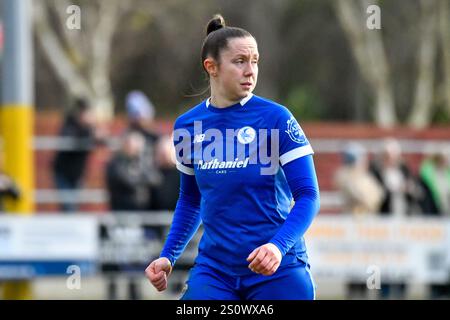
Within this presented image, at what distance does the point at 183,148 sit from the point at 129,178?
847 cm

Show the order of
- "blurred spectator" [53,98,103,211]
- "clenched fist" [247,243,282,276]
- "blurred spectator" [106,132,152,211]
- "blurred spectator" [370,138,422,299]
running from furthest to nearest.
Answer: "blurred spectator" [53,98,103,211]
"blurred spectator" [370,138,422,299]
"blurred spectator" [106,132,152,211]
"clenched fist" [247,243,282,276]

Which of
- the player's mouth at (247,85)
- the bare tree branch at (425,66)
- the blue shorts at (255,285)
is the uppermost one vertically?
the bare tree branch at (425,66)

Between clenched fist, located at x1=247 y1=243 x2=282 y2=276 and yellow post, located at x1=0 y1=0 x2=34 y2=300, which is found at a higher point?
yellow post, located at x1=0 y1=0 x2=34 y2=300

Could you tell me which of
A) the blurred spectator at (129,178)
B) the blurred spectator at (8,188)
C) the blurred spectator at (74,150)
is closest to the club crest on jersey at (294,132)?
the blurred spectator at (8,188)

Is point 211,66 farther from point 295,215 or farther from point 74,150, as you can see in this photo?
point 74,150

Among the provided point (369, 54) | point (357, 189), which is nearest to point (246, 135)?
point (357, 189)

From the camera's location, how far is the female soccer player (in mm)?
5777

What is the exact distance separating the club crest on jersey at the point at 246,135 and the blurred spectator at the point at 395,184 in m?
10.2

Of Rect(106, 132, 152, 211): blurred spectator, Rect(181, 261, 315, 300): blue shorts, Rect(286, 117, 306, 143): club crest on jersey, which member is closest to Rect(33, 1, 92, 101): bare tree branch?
Rect(106, 132, 152, 211): blurred spectator

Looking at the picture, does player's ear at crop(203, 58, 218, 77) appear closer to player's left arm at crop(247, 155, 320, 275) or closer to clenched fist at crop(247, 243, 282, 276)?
player's left arm at crop(247, 155, 320, 275)

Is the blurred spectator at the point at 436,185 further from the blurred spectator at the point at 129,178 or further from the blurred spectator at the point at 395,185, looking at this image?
the blurred spectator at the point at 129,178

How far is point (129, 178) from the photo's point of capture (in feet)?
47.8

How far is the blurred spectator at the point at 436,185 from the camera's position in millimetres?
16125
